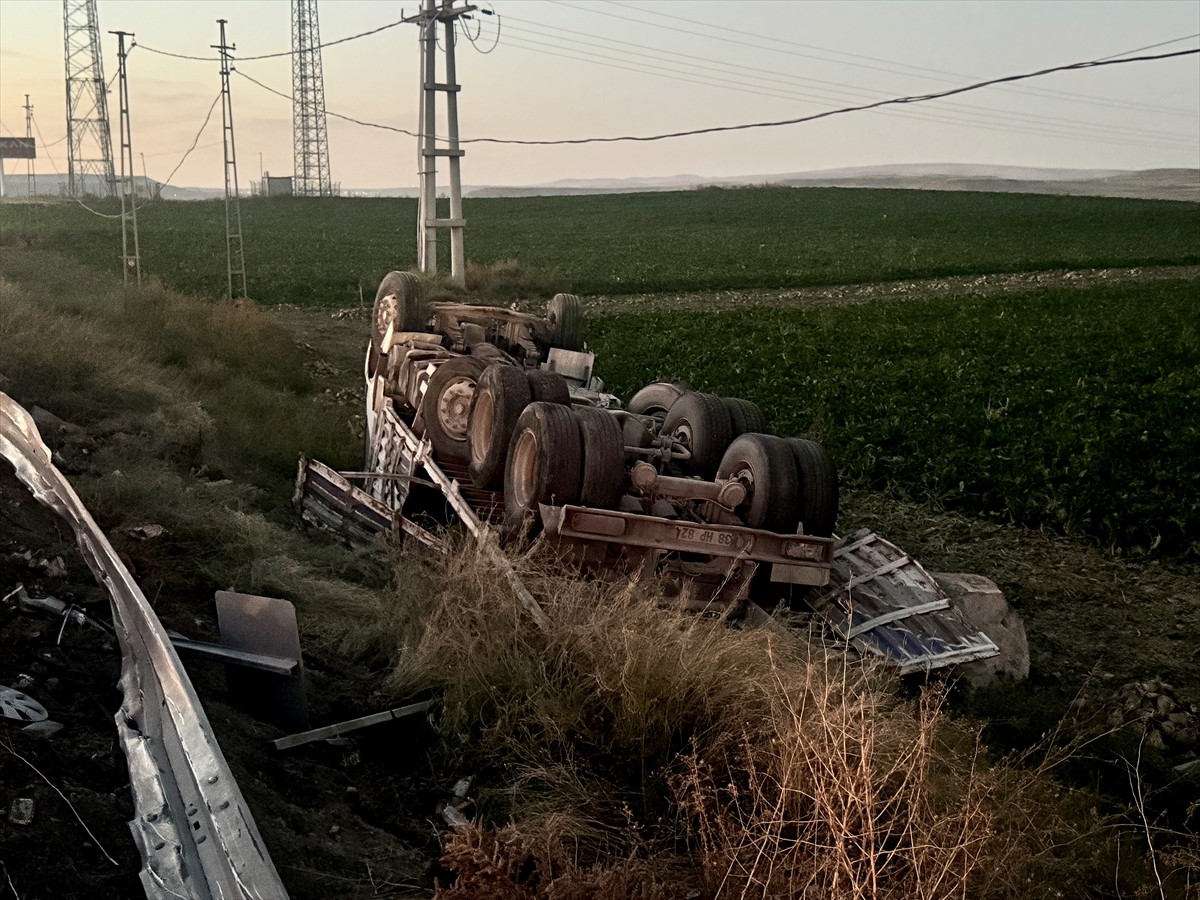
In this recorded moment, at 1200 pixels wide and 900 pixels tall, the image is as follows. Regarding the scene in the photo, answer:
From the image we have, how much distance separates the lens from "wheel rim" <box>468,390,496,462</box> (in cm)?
865

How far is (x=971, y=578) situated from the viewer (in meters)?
7.62

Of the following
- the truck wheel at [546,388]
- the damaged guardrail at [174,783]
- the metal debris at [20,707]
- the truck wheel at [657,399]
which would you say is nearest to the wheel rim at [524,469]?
the truck wheel at [546,388]

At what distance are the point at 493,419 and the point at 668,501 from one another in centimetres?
154

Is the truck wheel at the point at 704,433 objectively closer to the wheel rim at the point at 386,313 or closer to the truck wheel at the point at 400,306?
the truck wheel at the point at 400,306

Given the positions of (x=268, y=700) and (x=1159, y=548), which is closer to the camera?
(x=268, y=700)

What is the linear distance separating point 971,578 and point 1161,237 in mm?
45310

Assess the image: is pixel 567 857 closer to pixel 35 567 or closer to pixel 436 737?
pixel 436 737

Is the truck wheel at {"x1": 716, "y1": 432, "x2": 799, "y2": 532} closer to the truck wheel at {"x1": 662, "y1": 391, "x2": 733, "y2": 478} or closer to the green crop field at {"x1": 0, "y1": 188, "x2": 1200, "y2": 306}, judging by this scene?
the truck wheel at {"x1": 662, "y1": 391, "x2": 733, "y2": 478}

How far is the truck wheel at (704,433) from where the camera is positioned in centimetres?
861

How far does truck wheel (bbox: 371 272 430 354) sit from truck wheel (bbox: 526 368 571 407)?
4.00 meters

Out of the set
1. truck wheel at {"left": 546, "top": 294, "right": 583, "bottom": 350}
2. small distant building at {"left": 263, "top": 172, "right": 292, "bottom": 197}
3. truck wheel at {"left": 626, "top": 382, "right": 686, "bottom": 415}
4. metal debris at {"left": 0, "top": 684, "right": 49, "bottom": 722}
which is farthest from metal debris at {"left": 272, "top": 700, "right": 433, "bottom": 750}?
small distant building at {"left": 263, "top": 172, "right": 292, "bottom": 197}

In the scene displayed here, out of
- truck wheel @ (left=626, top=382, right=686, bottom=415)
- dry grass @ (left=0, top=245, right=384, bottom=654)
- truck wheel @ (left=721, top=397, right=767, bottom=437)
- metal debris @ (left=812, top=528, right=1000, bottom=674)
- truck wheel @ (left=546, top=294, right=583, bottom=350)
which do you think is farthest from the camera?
truck wheel @ (left=546, top=294, right=583, bottom=350)

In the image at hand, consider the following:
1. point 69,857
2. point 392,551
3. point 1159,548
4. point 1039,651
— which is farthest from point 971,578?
point 69,857

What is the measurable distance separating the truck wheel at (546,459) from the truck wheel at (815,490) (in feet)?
4.93
